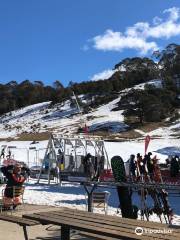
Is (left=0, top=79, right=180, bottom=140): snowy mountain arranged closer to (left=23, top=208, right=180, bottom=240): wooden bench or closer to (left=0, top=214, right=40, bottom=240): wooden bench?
(left=0, top=214, right=40, bottom=240): wooden bench

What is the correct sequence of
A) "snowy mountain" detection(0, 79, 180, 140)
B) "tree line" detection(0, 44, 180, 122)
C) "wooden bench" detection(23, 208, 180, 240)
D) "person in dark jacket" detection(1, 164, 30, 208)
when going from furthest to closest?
"tree line" detection(0, 44, 180, 122), "snowy mountain" detection(0, 79, 180, 140), "person in dark jacket" detection(1, 164, 30, 208), "wooden bench" detection(23, 208, 180, 240)

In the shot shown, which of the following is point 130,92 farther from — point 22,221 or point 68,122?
point 22,221

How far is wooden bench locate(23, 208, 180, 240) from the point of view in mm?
5758

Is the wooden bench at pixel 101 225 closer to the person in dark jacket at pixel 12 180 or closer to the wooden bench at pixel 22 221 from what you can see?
the wooden bench at pixel 22 221

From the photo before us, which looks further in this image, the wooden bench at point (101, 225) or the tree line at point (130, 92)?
the tree line at point (130, 92)

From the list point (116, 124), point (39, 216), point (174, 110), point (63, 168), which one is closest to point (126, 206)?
point (39, 216)

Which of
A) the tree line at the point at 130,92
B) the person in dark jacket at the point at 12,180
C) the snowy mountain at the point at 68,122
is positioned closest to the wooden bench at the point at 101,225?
the person in dark jacket at the point at 12,180

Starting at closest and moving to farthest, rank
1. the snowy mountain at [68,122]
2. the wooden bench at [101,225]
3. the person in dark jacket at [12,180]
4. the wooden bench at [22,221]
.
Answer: the wooden bench at [101,225] → the wooden bench at [22,221] → the person in dark jacket at [12,180] → the snowy mountain at [68,122]

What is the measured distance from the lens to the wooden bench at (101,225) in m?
5.76

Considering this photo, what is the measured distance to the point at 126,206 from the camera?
10.3 metres

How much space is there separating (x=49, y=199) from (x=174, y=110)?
6479 cm

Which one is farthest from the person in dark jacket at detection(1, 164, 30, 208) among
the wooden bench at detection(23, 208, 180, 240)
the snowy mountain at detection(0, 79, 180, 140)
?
the snowy mountain at detection(0, 79, 180, 140)

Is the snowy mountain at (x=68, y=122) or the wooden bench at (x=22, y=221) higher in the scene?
the snowy mountain at (x=68, y=122)

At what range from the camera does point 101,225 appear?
660 cm
